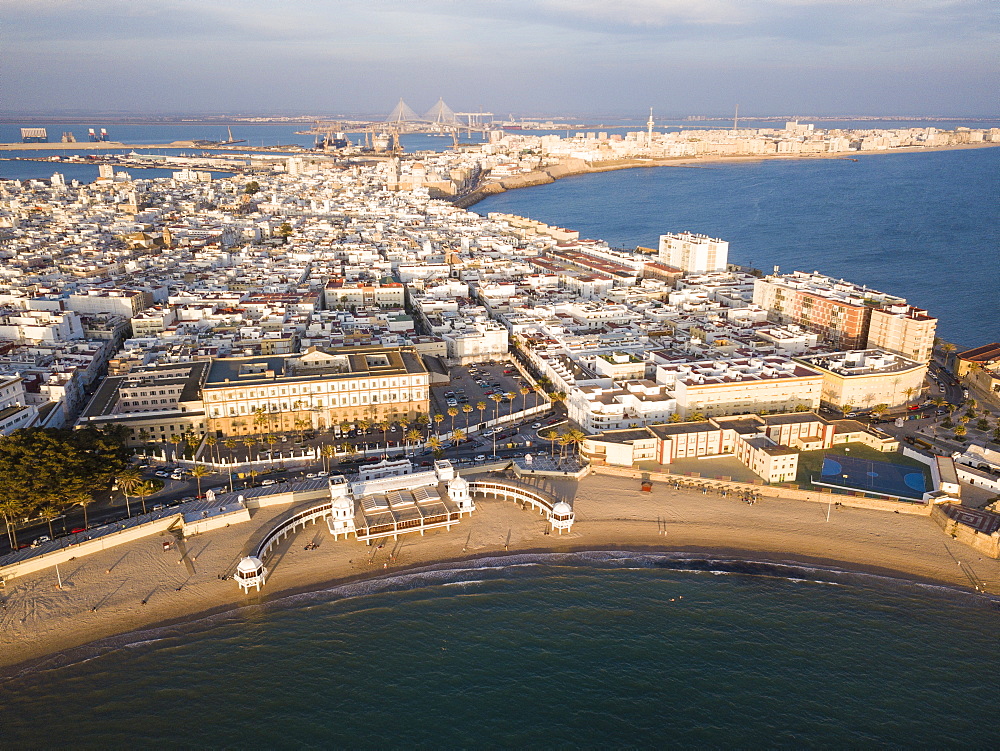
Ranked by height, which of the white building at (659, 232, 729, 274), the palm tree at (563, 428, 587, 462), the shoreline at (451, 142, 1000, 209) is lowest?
the palm tree at (563, 428, 587, 462)

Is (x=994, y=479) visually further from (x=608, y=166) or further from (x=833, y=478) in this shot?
(x=608, y=166)

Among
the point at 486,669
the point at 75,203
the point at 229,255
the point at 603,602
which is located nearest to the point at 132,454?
the point at 486,669

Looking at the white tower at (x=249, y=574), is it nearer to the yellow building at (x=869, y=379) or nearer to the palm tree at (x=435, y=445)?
the palm tree at (x=435, y=445)

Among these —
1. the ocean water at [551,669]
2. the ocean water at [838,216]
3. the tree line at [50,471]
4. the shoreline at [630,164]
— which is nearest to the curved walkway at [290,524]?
the ocean water at [551,669]

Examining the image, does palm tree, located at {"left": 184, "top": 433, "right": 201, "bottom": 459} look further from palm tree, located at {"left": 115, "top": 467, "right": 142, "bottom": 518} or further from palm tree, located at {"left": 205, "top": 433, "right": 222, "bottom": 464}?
palm tree, located at {"left": 115, "top": 467, "right": 142, "bottom": 518}

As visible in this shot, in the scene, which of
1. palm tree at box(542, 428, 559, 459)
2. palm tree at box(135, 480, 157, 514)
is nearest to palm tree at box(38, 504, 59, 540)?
palm tree at box(135, 480, 157, 514)

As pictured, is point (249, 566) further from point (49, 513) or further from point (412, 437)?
point (412, 437)

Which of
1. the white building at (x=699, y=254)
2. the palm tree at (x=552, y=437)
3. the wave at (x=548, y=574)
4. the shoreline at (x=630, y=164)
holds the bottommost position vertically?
the wave at (x=548, y=574)

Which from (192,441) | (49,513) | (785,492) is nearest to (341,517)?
(192,441)
